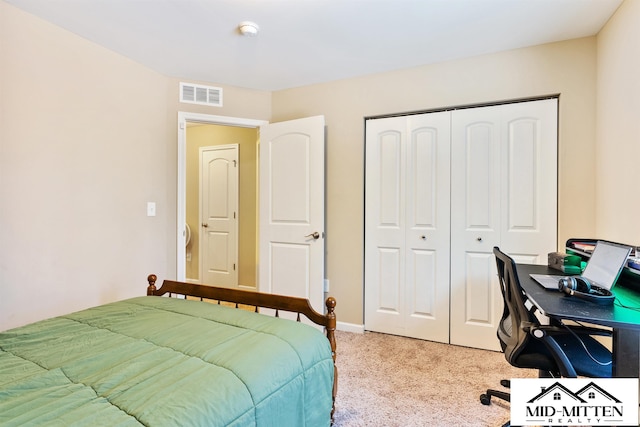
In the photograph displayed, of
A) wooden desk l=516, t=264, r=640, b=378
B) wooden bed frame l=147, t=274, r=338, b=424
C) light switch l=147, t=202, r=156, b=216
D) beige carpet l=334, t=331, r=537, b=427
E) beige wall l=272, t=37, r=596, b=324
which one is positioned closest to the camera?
wooden desk l=516, t=264, r=640, b=378

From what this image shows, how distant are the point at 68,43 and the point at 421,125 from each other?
270cm

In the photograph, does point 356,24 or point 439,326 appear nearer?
point 356,24

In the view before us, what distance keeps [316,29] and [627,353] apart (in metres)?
2.33

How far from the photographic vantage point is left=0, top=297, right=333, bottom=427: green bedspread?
834 mm

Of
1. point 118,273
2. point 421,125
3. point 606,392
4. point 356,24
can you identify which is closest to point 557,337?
point 606,392

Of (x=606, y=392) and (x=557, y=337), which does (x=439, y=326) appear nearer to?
(x=557, y=337)

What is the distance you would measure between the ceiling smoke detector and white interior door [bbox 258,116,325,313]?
37.1 inches

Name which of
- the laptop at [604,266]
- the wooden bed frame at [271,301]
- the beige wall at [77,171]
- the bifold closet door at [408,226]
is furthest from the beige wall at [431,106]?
the wooden bed frame at [271,301]

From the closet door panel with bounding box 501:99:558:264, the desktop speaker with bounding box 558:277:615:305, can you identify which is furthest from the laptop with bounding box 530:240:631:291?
the closet door panel with bounding box 501:99:558:264

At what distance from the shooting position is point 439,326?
2744 mm

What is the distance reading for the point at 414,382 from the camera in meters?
2.09

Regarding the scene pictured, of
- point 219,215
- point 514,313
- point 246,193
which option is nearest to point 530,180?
point 514,313

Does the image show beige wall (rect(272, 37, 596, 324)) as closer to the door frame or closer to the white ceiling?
the white ceiling

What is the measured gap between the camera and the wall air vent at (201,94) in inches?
119
